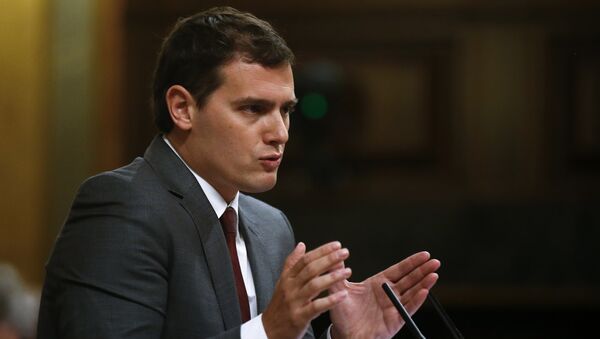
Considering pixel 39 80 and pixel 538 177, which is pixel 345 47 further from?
pixel 39 80

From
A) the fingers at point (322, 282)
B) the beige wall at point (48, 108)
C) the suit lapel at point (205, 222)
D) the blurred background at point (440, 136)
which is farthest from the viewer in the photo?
the beige wall at point (48, 108)

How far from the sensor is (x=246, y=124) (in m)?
2.08

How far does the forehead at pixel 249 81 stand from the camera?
2.08m

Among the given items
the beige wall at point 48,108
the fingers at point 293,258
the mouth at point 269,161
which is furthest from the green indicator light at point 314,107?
the fingers at point 293,258

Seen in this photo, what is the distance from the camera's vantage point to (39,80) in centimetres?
517

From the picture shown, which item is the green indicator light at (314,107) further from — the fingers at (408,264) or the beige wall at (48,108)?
the fingers at (408,264)

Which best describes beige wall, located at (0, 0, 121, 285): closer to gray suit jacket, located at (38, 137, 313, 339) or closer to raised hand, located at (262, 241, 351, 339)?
gray suit jacket, located at (38, 137, 313, 339)

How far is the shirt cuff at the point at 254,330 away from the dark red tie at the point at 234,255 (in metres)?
0.21

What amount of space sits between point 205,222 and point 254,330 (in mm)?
306

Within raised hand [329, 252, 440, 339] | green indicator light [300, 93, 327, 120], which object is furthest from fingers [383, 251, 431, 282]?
green indicator light [300, 93, 327, 120]

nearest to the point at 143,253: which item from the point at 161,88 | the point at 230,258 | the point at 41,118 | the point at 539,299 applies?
the point at 230,258

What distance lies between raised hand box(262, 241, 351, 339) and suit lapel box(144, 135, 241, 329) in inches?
8.7

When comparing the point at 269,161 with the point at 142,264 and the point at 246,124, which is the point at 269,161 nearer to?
the point at 246,124

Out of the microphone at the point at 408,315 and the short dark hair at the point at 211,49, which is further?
the short dark hair at the point at 211,49
